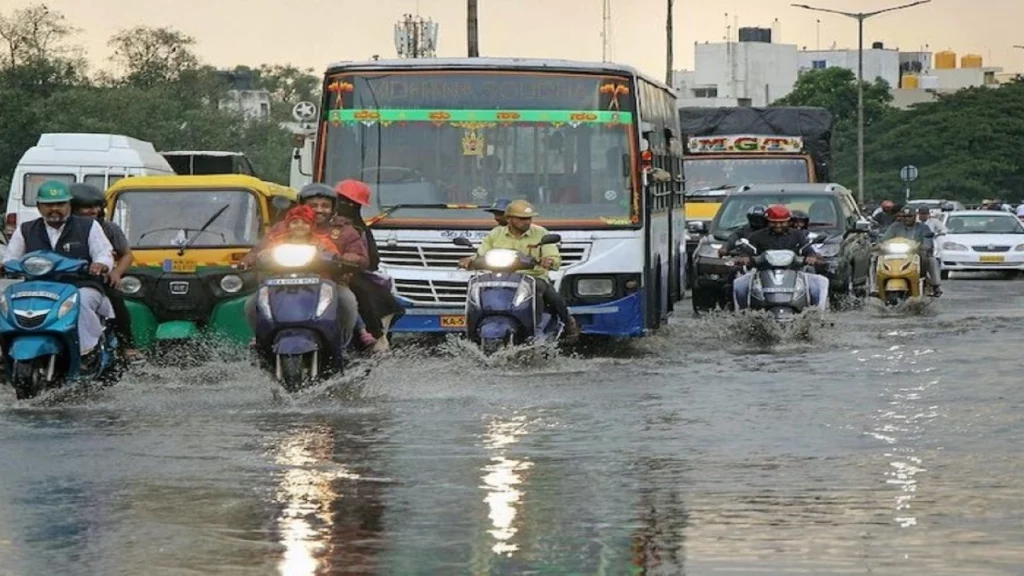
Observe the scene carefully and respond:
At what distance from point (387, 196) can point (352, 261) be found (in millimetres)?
5082

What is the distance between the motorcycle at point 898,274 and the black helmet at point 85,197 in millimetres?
13857

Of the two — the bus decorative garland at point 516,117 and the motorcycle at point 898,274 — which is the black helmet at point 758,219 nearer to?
the bus decorative garland at point 516,117

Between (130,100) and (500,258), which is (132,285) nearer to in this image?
(500,258)

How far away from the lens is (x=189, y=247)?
20109 mm

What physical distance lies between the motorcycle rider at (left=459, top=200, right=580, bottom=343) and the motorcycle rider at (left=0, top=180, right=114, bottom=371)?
4.15 meters

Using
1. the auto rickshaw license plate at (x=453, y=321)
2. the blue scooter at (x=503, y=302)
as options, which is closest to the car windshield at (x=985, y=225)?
the auto rickshaw license plate at (x=453, y=321)

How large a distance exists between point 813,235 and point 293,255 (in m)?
13.4

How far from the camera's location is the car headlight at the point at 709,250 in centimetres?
2864

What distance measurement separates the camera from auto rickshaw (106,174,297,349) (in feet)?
62.4

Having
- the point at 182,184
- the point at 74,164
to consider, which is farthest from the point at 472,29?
the point at 182,184

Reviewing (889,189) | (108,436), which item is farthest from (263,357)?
(889,189)

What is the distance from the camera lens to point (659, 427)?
14.1m

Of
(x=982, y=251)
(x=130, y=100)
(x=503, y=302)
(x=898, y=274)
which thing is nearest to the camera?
(x=503, y=302)

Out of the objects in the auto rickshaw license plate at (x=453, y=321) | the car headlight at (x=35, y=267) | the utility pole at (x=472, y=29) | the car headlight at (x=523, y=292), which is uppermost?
the utility pole at (x=472, y=29)
